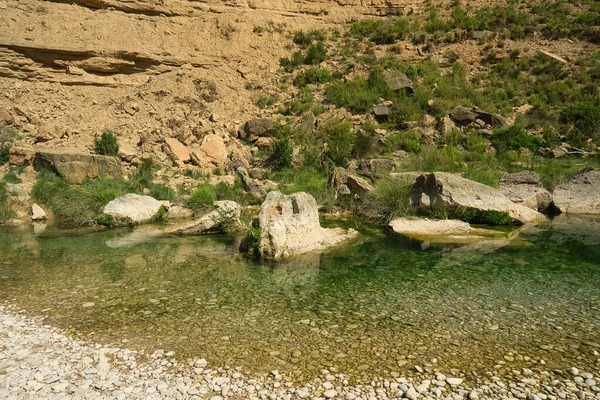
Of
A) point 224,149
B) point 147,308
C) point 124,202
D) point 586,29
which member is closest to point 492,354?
point 147,308

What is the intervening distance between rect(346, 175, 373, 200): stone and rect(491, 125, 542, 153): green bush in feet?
27.2

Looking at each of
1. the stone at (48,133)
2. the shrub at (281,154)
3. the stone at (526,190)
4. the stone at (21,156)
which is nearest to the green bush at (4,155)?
the stone at (21,156)

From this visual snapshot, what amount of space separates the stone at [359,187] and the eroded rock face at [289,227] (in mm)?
4240

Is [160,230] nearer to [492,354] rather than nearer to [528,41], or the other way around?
[492,354]

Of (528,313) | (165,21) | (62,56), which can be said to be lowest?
(528,313)

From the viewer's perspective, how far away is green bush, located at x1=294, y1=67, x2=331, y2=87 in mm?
26078

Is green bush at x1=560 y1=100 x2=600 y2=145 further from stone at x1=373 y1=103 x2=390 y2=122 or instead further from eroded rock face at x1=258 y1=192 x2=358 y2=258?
eroded rock face at x1=258 y1=192 x2=358 y2=258

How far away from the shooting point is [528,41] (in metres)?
28.5

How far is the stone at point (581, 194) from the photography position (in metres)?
14.3

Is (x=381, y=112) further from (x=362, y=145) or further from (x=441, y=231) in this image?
(x=441, y=231)

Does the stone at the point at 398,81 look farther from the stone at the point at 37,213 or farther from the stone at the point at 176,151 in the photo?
the stone at the point at 37,213

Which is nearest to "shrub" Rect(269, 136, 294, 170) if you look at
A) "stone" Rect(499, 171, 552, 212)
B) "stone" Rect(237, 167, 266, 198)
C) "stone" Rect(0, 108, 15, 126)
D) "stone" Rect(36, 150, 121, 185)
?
"stone" Rect(237, 167, 266, 198)

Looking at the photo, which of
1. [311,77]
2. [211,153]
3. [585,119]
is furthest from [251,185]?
[585,119]

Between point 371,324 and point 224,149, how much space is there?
49.3 feet
